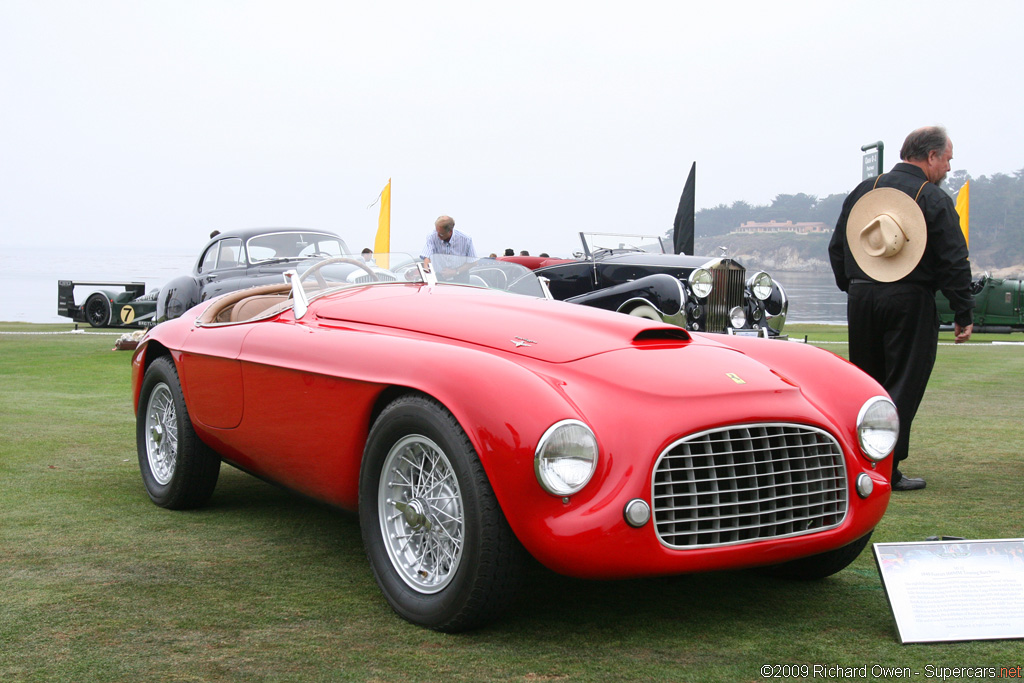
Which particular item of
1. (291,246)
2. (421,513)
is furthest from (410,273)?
(291,246)

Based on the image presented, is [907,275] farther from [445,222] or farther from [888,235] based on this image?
[445,222]

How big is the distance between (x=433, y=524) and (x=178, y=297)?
365 inches

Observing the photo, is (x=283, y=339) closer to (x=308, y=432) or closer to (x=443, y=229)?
(x=308, y=432)

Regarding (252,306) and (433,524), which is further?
(252,306)

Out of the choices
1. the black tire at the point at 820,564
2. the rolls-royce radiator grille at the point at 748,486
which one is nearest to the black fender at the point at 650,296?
the black tire at the point at 820,564

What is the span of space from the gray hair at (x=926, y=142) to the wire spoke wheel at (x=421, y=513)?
136 inches

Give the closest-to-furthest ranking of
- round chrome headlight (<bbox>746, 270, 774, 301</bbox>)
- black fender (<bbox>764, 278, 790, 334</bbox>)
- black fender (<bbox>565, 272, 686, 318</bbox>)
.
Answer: black fender (<bbox>565, 272, 686, 318</bbox>)
round chrome headlight (<bbox>746, 270, 774, 301</bbox>)
black fender (<bbox>764, 278, 790, 334</bbox>)

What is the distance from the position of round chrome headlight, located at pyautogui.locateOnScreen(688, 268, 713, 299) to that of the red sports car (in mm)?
7276

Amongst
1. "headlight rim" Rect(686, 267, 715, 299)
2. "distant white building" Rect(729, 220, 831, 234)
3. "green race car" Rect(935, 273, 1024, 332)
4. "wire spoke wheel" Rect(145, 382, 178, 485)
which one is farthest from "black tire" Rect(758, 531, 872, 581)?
"distant white building" Rect(729, 220, 831, 234)

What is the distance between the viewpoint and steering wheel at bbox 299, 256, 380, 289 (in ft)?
13.7

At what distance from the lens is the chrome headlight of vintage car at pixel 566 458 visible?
8.09 ft

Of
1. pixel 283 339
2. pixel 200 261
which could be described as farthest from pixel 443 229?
pixel 283 339

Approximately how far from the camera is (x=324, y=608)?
2938mm

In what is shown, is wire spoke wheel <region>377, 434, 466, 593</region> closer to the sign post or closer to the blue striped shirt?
the blue striped shirt
